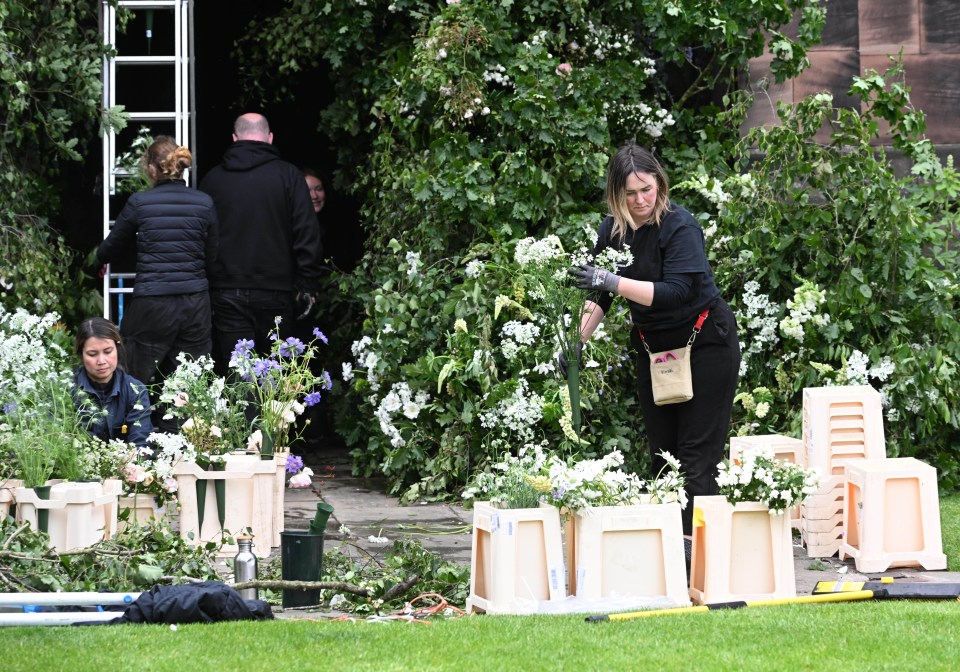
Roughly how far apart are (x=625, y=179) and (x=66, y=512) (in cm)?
241

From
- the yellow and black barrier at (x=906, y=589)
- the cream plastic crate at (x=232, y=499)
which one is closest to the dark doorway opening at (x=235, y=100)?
the cream plastic crate at (x=232, y=499)

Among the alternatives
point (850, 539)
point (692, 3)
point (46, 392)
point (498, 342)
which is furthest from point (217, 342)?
point (850, 539)

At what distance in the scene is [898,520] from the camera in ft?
19.0

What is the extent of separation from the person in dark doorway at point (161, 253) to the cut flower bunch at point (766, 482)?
3.38m

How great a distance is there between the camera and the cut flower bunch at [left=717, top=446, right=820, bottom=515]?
4.97 metres

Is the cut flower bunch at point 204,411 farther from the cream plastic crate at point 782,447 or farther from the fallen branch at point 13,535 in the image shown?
the cream plastic crate at point 782,447

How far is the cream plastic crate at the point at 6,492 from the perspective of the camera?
548 cm

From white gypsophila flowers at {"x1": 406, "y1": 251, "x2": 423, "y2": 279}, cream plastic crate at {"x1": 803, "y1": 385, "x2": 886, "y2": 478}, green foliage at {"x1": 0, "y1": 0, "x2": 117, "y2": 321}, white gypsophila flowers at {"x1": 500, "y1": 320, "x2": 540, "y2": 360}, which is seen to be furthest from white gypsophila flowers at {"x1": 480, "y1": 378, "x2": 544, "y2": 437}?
green foliage at {"x1": 0, "y1": 0, "x2": 117, "y2": 321}

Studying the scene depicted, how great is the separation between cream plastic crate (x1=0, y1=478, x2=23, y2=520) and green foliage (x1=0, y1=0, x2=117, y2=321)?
2.63 m

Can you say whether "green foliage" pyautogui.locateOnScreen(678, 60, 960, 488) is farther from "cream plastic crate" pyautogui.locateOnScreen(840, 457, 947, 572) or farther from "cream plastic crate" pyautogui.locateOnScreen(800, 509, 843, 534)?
"cream plastic crate" pyautogui.locateOnScreen(840, 457, 947, 572)

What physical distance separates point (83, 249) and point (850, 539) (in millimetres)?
5474

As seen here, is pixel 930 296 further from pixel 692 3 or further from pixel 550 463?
pixel 550 463

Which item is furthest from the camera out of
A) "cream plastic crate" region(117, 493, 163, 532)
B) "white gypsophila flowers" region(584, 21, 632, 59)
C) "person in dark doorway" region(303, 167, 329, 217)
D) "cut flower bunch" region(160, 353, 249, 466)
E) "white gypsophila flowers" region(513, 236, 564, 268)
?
"person in dark doorway" region(303, 167, 329, 217)

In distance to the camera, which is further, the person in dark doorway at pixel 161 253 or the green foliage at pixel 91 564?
the person in dark doorway at pixel 161 253
